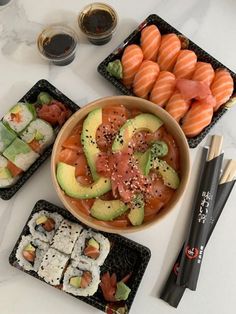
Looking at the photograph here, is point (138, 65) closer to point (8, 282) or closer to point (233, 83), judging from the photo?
point (233, 83)

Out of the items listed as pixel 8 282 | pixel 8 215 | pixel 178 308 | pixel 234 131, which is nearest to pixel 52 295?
pixel 8 282

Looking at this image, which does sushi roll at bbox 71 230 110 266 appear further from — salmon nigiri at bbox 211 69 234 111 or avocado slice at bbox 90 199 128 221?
salmon nigiri at bbox 211 69 234 111

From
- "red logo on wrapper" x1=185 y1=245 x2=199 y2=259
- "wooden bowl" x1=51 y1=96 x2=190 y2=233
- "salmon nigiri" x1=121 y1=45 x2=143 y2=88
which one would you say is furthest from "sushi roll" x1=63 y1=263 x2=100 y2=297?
"salmon nigiri" x1=121 y1=45 x2=143 y2=88

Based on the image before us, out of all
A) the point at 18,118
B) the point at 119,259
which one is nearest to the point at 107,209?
the point at 119,259

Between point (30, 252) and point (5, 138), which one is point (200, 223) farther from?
point (5, 138)

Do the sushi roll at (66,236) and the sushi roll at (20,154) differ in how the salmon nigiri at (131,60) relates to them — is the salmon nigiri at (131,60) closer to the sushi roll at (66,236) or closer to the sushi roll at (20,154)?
the sushi roll at (20,154)
